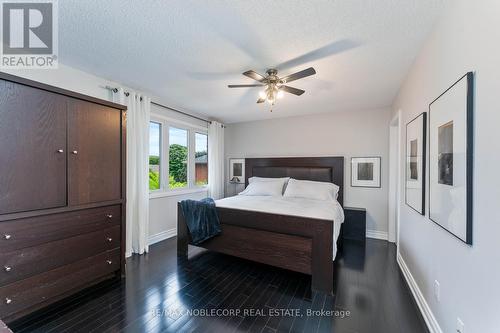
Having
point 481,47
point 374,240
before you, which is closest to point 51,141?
point 481,47

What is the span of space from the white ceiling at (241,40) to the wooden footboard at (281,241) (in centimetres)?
169

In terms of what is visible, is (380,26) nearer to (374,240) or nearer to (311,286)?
(311,286)

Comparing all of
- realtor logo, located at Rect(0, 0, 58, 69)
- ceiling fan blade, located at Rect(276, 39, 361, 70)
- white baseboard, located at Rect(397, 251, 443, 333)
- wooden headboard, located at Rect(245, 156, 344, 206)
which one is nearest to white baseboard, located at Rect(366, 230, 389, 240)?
wooden headboard, located at Rect(245, 156, 344, 206)

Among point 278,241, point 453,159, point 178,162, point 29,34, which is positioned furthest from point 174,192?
point 453,159

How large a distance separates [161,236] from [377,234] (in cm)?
376

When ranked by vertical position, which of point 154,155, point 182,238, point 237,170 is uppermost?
point 154,155

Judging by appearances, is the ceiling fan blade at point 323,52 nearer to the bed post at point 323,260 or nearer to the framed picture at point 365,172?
the bed post at point 323,260

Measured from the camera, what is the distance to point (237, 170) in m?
5.22

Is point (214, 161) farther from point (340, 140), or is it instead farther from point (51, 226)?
point (51, 226)

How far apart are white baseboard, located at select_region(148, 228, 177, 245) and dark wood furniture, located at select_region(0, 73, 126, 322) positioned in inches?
44.3

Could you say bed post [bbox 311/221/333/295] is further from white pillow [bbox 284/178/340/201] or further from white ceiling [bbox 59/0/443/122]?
white ceiling [bbox 59/0/443/122]

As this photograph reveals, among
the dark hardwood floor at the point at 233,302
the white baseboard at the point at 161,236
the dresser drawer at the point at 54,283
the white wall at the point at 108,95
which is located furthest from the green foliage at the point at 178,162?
the dresser drawer at the point at 54,283

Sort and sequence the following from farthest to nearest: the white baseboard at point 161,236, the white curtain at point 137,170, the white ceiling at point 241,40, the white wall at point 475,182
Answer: the white baseboard at point 161,236 < the white curtain at point 137,170 < the white ceiling at point 241,40 < the white wall at point 475,182

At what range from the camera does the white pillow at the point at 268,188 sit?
4.04 m
